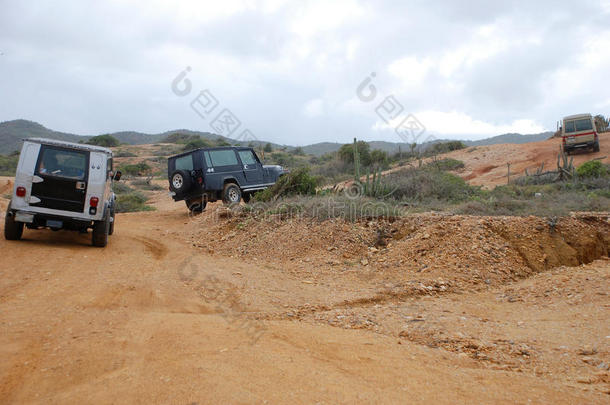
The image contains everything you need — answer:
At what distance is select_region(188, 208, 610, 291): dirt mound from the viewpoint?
21.3 feet

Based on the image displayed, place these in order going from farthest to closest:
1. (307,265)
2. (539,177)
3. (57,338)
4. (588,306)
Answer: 1. (539,177)
2. (307,265)
3. (588,306)
4. (57,338)

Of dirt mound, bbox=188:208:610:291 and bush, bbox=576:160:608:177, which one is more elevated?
bush, bbox=576:160:608:177

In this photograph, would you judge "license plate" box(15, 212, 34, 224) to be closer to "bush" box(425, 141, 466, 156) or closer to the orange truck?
the orange truck

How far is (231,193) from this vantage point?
40.8ft

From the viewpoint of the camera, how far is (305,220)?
349 inches

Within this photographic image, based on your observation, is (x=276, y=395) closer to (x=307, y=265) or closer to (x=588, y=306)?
(x=588, y=306)

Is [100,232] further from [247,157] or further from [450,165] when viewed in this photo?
[450,165]

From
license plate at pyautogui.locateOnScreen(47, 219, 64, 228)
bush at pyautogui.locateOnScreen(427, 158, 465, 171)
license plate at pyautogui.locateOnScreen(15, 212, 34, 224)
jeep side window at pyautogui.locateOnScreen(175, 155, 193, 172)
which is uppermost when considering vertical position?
bush at pyautogui.locateOnScreen(427, 158, 465, 171)

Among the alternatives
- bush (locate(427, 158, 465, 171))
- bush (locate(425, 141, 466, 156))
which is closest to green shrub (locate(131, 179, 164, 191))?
bush (locate(427, 158, 465, 171))

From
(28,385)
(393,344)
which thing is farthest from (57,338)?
(393,344)

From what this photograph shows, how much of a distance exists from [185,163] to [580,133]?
2142 cm

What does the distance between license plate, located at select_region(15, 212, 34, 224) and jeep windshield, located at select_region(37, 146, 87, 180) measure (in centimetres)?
76

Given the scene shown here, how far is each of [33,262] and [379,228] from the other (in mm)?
5849

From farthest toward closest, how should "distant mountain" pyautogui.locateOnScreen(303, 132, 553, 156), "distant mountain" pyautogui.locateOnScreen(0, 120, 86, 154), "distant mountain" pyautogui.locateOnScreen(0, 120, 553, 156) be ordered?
"distant mountain" pyautogui.locateOnScreen(303, 132, 553, 156)
"distant mountain" pyautogui.locateOnScreen(0, 120, 553, 156)
"distant mountain" pyautogui.locateOnScreen(0, 120, 86, 154)
